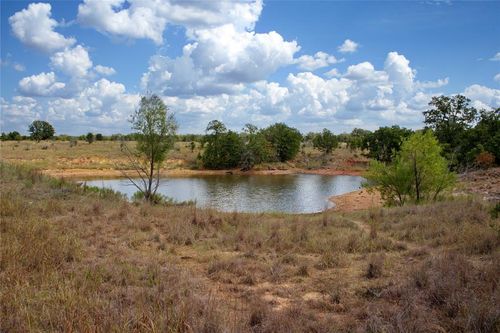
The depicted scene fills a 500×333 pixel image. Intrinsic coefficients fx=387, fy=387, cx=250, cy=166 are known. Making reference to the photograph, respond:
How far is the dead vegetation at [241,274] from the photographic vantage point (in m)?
4.58

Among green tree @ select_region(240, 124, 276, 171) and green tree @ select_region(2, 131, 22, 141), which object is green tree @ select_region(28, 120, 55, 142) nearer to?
green tree @ select_region(2, 131, 22, 141)

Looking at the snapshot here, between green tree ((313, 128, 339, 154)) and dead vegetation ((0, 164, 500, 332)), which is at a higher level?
green tree ((313, 128, 339, 154))

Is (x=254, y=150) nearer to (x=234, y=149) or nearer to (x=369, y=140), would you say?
(x=234, y=149)

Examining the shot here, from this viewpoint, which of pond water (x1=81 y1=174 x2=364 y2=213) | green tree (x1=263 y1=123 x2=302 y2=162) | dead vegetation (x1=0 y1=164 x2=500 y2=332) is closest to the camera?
dead vegetation (x1=0 y1=164 x2=500 y2=332)

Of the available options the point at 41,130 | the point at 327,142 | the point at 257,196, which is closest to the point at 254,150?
the point at 327,142

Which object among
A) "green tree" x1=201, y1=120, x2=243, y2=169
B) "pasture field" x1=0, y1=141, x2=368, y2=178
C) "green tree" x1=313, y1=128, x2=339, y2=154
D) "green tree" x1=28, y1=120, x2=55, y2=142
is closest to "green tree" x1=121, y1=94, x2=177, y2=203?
"pasture field" x1=0, y1=141, x2=368, y2=178

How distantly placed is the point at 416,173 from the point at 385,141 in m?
50.6

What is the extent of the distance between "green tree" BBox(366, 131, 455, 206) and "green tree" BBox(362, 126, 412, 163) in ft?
151

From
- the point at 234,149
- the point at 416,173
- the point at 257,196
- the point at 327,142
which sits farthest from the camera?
the point at 327,142

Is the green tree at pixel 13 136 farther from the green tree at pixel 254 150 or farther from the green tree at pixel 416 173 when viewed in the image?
the green tree at pixel 416 173

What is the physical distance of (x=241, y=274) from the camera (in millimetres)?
7551

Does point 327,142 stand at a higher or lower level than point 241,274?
higher

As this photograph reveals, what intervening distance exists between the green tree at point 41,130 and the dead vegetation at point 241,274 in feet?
321

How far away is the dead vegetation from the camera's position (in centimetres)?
458
